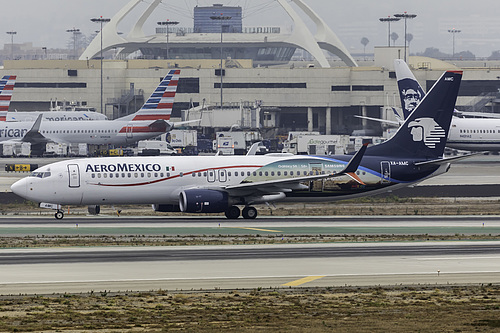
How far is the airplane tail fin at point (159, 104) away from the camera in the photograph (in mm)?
119188

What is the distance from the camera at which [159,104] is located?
11956 centimetres

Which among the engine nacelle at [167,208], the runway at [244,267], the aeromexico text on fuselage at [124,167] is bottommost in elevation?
the runway at [244,267]

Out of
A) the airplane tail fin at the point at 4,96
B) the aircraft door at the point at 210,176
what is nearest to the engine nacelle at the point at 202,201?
the aircraft door at the point at 210,176

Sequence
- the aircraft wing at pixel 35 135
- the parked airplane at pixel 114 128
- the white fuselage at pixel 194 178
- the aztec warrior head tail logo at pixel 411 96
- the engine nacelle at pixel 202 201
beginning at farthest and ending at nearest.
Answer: the parked airplane at pixel 114 128
the aircraft wing at pixel 35 135
the aztec warrior head tail logo at pixel 411 96
the white fuselage at pixel 194 178
the engine nacelle at pixel 202 201

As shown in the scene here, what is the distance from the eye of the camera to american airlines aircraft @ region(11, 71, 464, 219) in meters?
52.9

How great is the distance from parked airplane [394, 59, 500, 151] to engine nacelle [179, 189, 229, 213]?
2208 inches

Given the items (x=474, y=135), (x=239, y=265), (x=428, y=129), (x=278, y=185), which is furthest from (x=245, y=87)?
(x=239, y=265)

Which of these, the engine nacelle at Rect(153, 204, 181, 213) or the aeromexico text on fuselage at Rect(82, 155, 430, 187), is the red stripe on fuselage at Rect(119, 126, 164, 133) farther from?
the engine nacelle at Rect(153, 204, 181, 213)

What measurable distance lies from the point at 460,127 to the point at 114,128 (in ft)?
149

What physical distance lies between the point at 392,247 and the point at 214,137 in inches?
3848

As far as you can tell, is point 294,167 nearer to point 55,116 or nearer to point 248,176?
point 248,176

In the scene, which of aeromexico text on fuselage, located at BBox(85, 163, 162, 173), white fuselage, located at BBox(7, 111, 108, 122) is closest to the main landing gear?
aeromexico text on fuselage, located at BBox(85, 163, 162, 173)

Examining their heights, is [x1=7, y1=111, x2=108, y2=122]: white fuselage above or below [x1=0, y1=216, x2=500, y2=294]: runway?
above

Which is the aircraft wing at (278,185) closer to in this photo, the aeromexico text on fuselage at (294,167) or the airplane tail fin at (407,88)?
the aeromexico text on fuselage at (294,167)
